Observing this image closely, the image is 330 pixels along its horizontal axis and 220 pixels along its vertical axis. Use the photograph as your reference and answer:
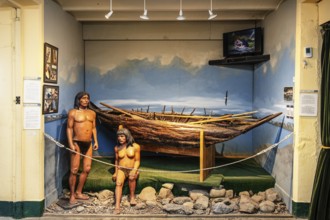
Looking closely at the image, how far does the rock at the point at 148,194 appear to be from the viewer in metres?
4.18

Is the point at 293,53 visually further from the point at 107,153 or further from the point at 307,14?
the point at 107,153

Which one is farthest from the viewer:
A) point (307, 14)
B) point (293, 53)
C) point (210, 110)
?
point (210, 110)

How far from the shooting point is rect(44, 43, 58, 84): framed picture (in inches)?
152

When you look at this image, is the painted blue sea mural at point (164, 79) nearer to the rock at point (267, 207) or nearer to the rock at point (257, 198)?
the rock at point (257, 198)

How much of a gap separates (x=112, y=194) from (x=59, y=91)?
163cm

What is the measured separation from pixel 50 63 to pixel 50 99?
464 millimetres

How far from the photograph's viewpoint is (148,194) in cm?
422

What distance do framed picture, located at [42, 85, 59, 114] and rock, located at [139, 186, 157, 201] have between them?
64.3 inches

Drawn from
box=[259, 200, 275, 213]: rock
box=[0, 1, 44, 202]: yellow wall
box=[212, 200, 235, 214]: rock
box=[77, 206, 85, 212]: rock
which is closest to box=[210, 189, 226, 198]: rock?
box=[212, 200, 235, 214]: rock

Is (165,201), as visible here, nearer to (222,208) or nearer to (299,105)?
(222,208)

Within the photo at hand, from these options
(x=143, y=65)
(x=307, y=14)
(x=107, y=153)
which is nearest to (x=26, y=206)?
(x=107, y=153)

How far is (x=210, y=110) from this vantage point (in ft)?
19.2

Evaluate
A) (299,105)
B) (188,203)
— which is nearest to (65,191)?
(188,203)

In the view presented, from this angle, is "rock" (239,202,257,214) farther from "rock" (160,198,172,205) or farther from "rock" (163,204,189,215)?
"rock" (160,198,172,205)
